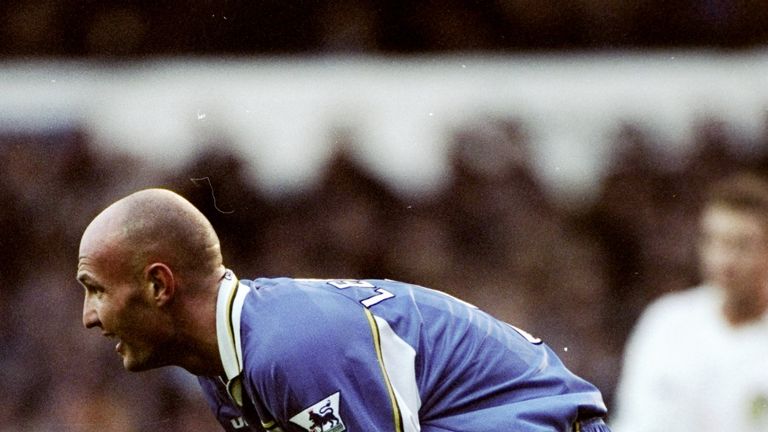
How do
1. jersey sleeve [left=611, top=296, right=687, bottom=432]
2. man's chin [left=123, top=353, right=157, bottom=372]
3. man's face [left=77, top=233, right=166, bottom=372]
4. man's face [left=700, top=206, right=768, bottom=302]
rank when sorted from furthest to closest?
man's face [left=700, top=206, right=768, bottom=302]
jersey sleeve [left=611, top=296, right=687, bottom=432]
man's chin [left=123, top=353, right=157, bottom=372]
man's face [left=77, top=233, right=166, bottom=372]

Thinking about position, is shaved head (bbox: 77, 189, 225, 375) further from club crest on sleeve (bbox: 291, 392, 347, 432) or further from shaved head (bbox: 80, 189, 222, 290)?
club crest on sleeve (bbox: 291, 392, 347, 432)

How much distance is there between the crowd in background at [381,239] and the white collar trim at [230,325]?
3.48 meters

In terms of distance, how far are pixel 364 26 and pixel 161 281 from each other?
15.4 feet

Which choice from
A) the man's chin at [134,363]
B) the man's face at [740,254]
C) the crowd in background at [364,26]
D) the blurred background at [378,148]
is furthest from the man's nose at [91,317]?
the crowd in background at [364,26]

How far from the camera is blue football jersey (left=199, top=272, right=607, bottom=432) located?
8.44 ft

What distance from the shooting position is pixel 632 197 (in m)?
6.91

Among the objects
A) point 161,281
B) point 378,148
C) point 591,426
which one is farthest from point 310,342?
point 378,148

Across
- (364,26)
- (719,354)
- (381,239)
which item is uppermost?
(364,26)

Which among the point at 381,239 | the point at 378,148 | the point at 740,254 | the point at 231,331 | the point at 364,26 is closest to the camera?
the point at 231,331

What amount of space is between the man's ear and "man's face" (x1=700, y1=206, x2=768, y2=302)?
2.30m

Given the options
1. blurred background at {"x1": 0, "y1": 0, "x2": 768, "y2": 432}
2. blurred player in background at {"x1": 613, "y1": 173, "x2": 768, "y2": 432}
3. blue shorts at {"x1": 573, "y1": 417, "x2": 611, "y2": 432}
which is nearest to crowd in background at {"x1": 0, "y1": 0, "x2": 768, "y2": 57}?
blurred background at {"x1": 0, "y1": 0, "x2": 768, "y2": 432}

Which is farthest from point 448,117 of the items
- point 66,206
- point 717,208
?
point 717,208

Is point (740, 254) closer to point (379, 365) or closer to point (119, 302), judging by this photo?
point (379, 365)

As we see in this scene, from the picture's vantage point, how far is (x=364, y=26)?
24.1 ft
